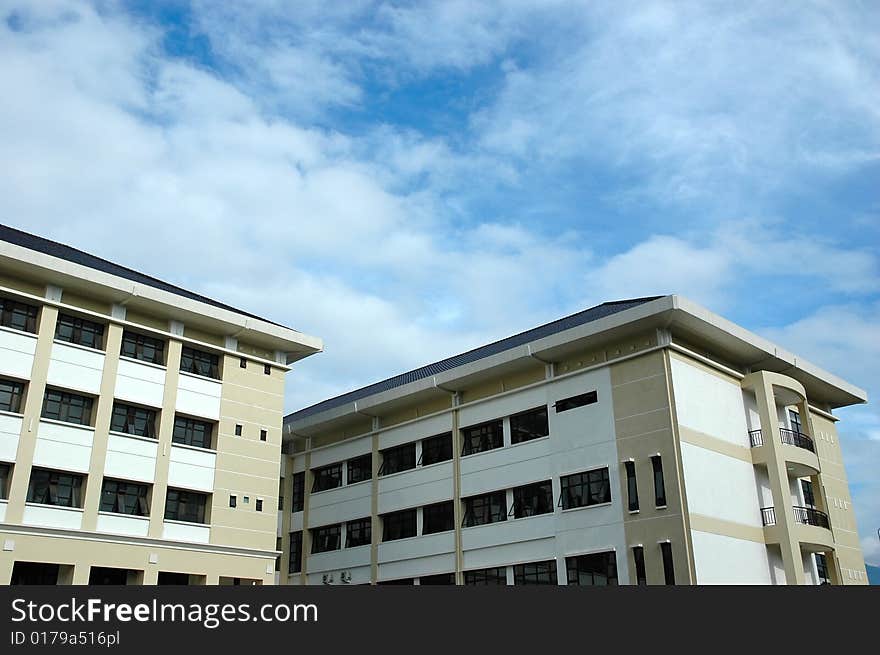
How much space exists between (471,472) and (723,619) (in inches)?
893

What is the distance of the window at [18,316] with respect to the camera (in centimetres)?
2958

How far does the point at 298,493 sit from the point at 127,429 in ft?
47.7

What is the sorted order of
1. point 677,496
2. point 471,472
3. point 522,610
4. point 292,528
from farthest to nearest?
point 292,528 → point 471,472 → point 677,496 → point 522,610

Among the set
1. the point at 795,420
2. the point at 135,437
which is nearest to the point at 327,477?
the point at 135,437

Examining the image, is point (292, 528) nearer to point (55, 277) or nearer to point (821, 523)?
point (55, 277)

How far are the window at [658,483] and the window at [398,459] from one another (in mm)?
12618

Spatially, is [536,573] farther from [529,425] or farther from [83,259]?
[83,259]

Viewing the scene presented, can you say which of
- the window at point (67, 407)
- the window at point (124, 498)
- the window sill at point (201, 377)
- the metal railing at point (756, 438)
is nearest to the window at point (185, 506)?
the window at point (124, 498)

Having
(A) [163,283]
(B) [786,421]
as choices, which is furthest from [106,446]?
(B) [786,421]

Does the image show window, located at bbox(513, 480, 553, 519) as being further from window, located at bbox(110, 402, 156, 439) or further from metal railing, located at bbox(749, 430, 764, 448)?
window, located at bbox(110, 402, 156, 439)

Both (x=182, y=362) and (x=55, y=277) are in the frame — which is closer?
(x=55, y=277)

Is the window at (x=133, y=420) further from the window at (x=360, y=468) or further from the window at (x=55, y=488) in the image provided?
the window at (x=360, y=468)

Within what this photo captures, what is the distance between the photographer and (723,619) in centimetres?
1430

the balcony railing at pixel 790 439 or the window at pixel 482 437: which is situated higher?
the window at pixel 482 437
